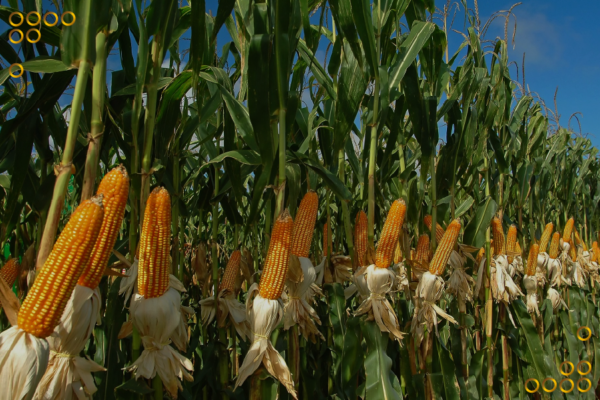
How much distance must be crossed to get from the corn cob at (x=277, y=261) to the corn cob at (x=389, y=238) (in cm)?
80

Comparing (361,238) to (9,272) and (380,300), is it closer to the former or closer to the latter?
(380,300)

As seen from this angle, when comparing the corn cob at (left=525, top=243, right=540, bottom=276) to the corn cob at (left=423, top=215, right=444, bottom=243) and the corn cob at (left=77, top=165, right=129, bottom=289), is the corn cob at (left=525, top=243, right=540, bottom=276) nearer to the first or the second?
the corn cob at (left=423, top=215, right=444, bottom=243)

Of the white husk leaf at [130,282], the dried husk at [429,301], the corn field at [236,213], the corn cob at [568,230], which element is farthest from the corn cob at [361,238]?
the corn cob at [568,230]

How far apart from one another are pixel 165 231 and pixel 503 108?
13.0 feet

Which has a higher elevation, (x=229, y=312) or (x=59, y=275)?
(x=59, y=275)

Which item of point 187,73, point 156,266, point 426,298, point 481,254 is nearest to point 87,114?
point 187,73

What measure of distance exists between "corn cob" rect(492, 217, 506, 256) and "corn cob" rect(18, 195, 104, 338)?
3863 mm

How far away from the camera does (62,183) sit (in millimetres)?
1310

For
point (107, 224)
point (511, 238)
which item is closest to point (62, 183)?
point (107, 224)

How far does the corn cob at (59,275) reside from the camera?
1.17m

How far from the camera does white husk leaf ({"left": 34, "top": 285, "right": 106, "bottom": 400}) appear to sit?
1320mm

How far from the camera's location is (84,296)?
4.50 ft

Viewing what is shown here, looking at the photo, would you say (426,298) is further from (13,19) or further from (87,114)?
(13,19)

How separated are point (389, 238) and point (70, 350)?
172cm
